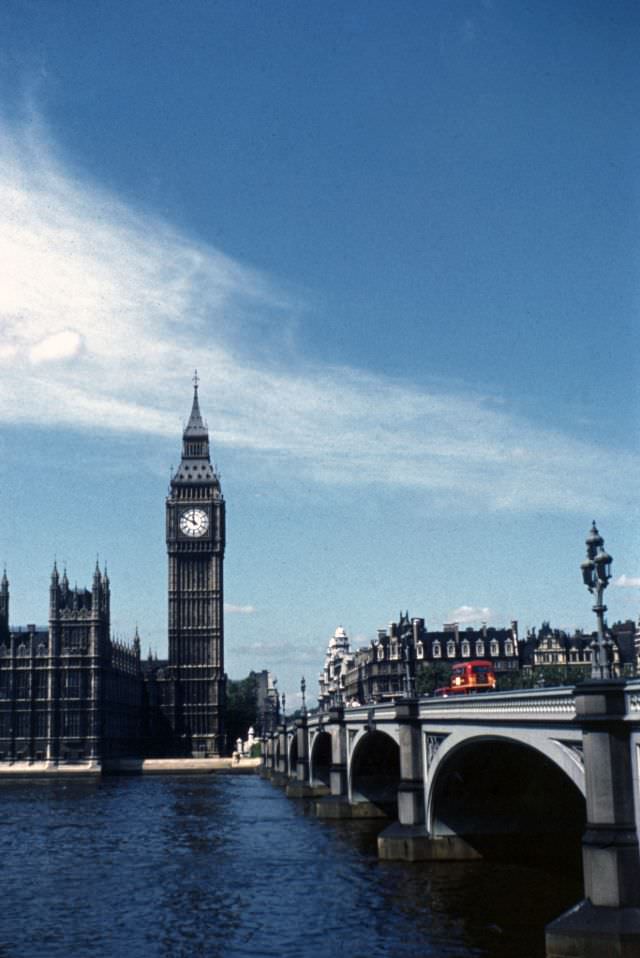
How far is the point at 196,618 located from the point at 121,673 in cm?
1902

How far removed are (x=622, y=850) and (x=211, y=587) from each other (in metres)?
168

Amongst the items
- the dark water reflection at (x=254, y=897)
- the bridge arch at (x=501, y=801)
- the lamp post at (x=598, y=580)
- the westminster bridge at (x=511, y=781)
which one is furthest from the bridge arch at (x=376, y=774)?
the lamp post at (x=598, y=580)

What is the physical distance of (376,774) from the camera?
79.6 meters

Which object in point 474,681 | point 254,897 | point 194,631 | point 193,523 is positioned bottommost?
point 254,897

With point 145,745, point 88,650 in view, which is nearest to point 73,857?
point 88,650

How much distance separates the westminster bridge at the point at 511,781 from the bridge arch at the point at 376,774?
0.10 m

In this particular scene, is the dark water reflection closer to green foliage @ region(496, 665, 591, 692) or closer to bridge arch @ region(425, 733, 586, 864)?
bridge arch @ region(425, 733, 586, 864)

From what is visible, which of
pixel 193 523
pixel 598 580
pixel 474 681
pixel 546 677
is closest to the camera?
pixel 598 580

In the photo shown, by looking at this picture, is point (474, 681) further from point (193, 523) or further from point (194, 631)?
point (193, 523)

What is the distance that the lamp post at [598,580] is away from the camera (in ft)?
92.0

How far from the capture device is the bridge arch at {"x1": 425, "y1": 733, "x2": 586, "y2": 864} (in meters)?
48.3

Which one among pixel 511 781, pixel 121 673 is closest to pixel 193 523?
pixel 121 673

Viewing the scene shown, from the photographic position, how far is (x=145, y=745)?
18400 cm

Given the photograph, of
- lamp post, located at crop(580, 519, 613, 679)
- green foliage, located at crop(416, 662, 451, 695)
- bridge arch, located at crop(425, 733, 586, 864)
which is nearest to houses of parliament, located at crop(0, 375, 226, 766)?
green foliage, located at crop(416, 662, 451, 695)
